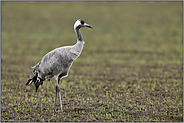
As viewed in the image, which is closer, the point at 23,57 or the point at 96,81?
the point at 96,81

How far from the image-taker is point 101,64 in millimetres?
13727

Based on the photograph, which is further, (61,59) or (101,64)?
(101,64)

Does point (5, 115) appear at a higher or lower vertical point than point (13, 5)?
lower

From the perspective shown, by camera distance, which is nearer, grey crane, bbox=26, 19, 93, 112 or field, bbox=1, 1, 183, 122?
grey crane, bbox=26, 19, 93, 112

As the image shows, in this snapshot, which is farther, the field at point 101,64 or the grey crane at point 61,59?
the field at point 101,64

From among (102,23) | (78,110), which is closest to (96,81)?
(78,110)

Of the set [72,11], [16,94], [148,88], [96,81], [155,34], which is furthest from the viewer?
[72,11]

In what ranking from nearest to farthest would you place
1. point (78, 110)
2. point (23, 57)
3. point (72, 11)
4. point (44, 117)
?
point (44, 117) < point (78, 110) < point (23, 57) < point (72, 11)

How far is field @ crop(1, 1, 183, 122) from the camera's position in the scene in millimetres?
7879

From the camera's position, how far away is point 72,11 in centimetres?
2794

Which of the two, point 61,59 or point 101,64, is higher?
point 101,64

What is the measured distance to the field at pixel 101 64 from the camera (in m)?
7.88

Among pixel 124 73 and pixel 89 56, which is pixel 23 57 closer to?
pixel 89 56

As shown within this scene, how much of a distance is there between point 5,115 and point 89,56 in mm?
8250
